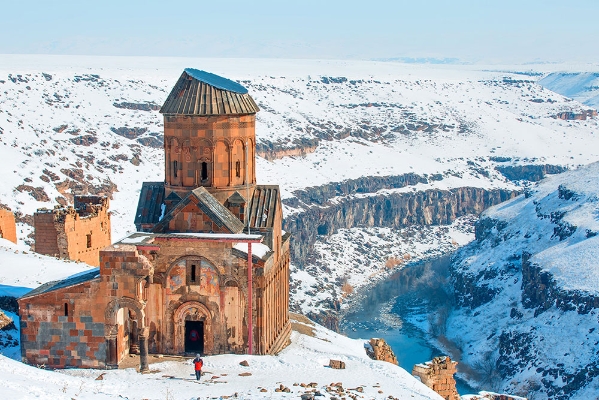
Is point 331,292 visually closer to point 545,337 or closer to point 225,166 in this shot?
point 545,337

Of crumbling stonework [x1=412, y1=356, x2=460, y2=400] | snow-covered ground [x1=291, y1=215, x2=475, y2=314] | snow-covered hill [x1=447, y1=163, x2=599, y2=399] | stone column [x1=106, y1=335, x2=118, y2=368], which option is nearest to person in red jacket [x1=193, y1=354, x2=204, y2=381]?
stone column [x1=106, y1=335, x2=118, y2=368]

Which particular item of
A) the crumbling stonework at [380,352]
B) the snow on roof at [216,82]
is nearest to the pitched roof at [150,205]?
the snow on roof at [216,82]

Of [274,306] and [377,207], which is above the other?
[274,306]

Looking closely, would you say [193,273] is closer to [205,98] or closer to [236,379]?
[236,379]

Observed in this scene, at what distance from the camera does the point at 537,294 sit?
101 metres

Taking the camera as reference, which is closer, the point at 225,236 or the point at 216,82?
the point at 225,236

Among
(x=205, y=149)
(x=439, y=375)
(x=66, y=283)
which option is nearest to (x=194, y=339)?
(x=66, y=283)

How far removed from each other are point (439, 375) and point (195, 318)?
1103cm

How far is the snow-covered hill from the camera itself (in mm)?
82000

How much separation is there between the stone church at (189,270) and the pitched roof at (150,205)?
5 centimetres

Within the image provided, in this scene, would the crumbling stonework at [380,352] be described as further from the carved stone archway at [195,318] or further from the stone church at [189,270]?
the carved stone archway at [195,318]

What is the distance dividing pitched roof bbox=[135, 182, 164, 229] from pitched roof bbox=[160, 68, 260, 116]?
12.4 ft

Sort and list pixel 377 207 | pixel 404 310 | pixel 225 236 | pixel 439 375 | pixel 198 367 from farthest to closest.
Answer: pixel 377 207 < pixel 404 310 < pixel 439 375 < pixel 225 236 < pixel 198 367

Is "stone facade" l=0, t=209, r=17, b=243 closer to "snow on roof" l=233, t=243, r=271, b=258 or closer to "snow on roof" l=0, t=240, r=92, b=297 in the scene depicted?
"snow on roof" l=0, t=240, r=92, b=297
